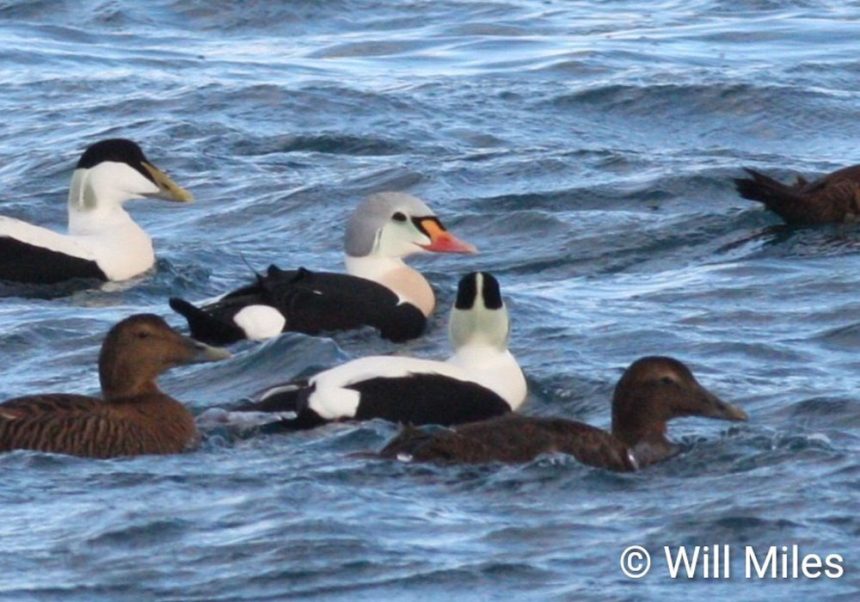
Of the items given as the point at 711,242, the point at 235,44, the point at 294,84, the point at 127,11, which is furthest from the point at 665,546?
the point at 127,11

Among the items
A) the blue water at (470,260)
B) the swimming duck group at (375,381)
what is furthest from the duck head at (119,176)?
the swimming duck group at (375,381)

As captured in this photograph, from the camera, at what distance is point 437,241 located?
11938mm

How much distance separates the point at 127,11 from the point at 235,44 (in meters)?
2.08

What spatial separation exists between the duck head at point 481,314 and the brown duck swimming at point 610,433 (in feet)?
3.02

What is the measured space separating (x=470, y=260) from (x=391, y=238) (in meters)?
1.42

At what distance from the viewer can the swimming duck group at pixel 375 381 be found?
8.28 m

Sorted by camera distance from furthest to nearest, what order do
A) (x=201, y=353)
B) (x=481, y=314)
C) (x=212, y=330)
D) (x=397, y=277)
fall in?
(x=397, y=277)
(x=212, y=330)
(x=481, y=314)
(x=201, y=353)

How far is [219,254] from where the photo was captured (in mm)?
13312

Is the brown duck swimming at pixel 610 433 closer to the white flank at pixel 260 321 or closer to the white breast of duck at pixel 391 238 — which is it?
the white flank at pixel 260 321

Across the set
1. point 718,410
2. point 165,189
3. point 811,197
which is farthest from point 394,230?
point 718,410

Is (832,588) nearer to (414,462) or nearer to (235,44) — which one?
(414,462)

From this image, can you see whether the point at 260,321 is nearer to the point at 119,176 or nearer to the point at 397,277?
the point at 397,277

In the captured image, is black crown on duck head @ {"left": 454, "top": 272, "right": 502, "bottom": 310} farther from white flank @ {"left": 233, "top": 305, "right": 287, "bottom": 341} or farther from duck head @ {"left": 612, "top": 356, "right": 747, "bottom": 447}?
white flank @ {"left": 233, "top": 305, "right": 287, "bottom": 341}

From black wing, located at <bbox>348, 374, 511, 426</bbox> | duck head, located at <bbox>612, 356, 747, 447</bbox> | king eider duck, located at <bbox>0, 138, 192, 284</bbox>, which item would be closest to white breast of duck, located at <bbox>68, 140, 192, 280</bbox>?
king eider duck, located at <bbox>0, 138, 192, 284</bbox>
